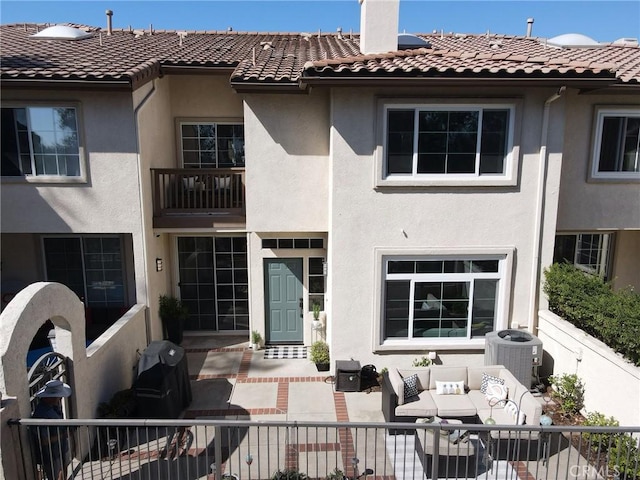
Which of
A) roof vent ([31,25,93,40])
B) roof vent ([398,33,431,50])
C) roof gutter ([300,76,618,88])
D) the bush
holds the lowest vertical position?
the bush

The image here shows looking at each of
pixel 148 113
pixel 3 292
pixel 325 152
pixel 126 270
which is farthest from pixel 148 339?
pixel 325 152

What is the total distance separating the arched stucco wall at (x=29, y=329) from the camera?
549 centimetres

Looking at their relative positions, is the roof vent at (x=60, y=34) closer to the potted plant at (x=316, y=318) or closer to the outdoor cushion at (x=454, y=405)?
the potted plant at (x=316, y=318)

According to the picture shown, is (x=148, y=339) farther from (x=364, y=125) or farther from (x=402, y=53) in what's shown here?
(x=402, y=53)

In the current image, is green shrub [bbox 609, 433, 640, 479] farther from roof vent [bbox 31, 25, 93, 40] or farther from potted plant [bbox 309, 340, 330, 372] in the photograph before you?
roof vent [bbox 31, 25, 93, 40]

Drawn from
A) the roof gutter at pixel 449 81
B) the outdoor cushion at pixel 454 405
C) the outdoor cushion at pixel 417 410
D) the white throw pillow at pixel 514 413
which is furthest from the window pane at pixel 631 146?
the outdoor cushion at pixel 417 410

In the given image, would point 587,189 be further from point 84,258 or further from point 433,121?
point 84,258

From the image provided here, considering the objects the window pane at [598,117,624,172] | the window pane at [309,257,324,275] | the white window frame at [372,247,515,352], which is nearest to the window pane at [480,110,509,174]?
the white window frame at [372,247,515,352]

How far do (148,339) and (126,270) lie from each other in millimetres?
2123

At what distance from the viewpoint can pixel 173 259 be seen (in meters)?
12.6

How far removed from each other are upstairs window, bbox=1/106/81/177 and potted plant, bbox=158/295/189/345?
3.96 m

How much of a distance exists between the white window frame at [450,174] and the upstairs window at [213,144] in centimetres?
503

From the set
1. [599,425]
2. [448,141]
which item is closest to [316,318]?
[448,141]

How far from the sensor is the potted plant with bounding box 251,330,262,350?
1191 cm
